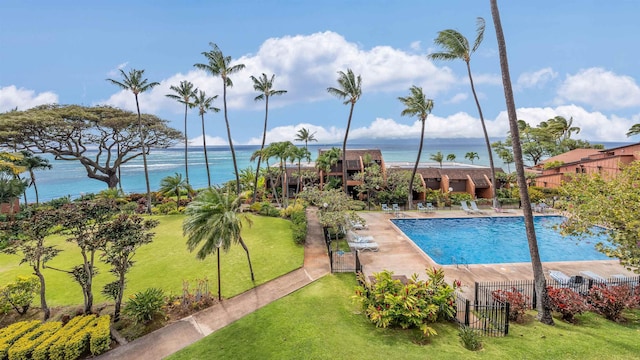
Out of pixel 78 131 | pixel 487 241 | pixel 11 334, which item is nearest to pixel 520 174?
pixel 487 241

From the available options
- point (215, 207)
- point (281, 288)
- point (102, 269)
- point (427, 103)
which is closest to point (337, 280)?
point (281, 288)

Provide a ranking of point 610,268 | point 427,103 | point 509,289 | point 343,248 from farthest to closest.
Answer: point 427,103 < point 343,248 < point 610,268 < point 509,289

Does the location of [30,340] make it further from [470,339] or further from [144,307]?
[470,339]

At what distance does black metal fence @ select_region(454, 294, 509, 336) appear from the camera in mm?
9367

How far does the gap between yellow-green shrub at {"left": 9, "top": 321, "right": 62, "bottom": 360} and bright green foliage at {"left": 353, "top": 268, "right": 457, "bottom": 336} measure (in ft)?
34.4

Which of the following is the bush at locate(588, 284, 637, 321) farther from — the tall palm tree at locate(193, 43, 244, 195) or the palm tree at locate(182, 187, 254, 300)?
the tall palm tree at locate(193, 43, 244, 195)

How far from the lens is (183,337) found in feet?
32.1

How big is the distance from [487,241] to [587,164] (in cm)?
1844

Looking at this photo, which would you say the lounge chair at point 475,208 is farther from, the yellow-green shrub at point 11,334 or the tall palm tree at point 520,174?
the yellow-green shrub at point 11,334

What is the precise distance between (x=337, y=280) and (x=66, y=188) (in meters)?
94.5

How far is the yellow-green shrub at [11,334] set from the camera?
8.30 m

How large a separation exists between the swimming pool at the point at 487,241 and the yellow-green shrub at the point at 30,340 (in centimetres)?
1772

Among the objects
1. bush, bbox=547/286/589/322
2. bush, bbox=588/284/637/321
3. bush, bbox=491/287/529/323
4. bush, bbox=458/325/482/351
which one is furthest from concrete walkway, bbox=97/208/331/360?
bush, bbox=588/284/637/321

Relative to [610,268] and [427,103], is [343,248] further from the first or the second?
[427,103]
